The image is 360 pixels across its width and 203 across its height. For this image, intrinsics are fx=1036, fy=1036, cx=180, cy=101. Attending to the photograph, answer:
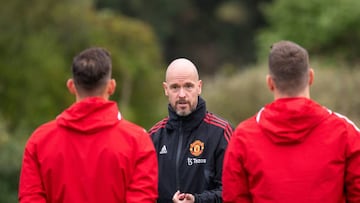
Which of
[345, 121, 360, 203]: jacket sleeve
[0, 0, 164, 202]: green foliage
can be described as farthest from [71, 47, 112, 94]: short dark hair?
[0, 0, 164, 202]: green foliage

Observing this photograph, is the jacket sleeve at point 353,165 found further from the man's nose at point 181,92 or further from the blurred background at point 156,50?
the blurred background at point 156,50

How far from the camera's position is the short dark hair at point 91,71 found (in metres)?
6.71

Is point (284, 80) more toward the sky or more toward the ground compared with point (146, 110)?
more toward the sky

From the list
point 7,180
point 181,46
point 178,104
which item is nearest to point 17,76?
point 7,180

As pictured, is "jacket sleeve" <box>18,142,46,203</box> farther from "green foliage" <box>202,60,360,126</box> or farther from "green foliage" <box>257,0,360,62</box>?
"green foliage" <box>257,0,360,62</box>

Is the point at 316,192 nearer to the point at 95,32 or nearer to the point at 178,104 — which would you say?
the point at 178,104

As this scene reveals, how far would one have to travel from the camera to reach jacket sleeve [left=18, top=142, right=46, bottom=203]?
6.73 m

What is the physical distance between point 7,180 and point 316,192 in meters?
19.8

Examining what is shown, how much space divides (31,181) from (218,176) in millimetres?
1629

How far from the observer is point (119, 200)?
22.0 feet

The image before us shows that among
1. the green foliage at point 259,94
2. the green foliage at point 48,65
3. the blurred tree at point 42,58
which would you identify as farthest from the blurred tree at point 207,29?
the green foliage at point 259,94

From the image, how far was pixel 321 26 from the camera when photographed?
58.4 metres

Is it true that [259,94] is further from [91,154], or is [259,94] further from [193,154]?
[91,154]

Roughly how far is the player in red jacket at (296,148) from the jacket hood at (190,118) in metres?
1.23
